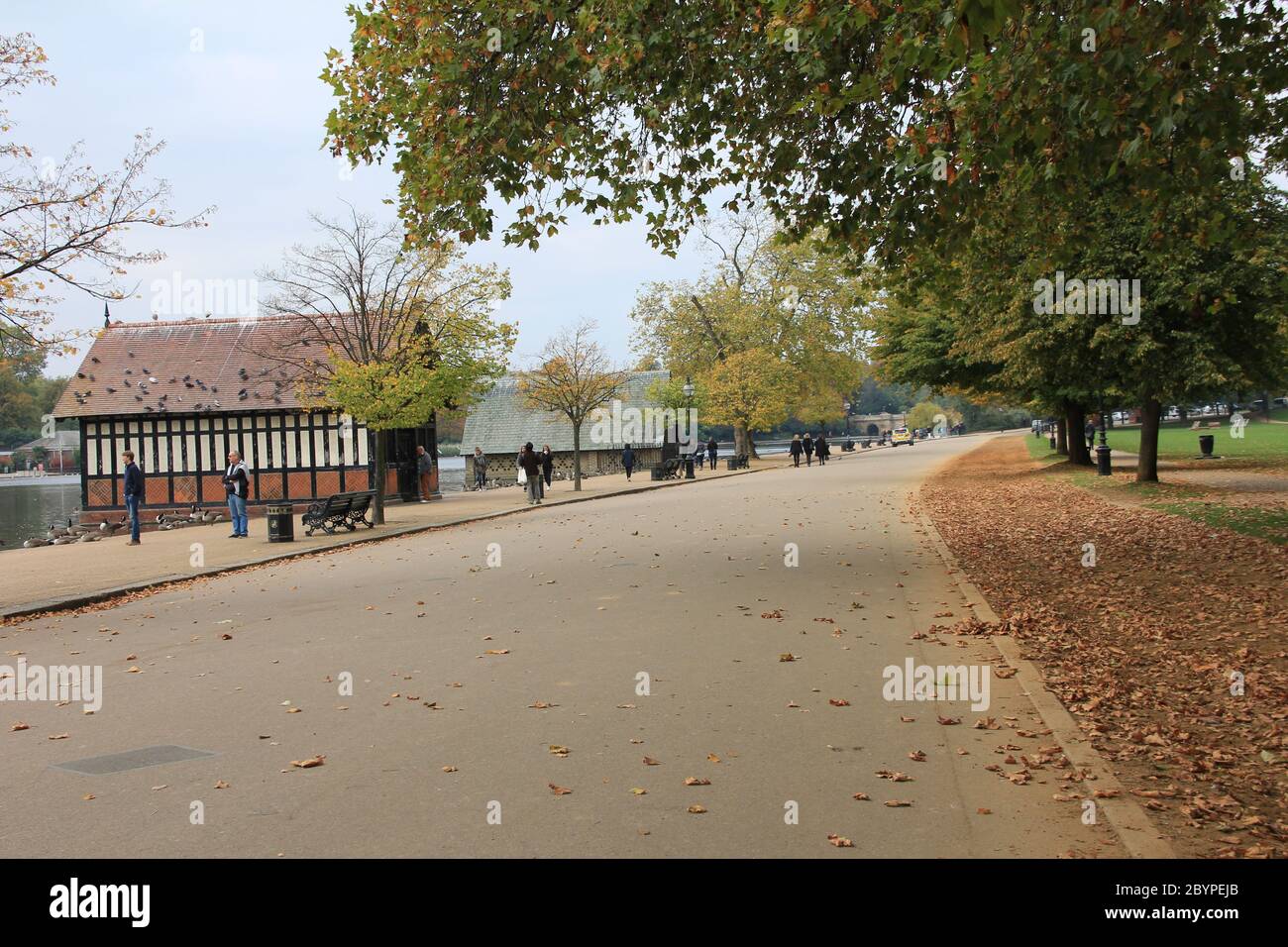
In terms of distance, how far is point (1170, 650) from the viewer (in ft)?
26.9

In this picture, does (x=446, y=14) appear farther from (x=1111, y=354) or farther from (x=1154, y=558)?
(x=1111, y=354)

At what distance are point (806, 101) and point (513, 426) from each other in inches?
2208

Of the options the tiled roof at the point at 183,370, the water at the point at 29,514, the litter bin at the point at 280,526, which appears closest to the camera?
the litter bin at the point at 280,526

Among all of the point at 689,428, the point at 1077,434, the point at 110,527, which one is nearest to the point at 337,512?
the point at 110,527

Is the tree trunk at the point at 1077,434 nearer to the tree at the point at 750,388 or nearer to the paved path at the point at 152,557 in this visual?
the paved path at the point at 152,557

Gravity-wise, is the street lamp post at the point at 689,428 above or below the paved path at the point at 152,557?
above

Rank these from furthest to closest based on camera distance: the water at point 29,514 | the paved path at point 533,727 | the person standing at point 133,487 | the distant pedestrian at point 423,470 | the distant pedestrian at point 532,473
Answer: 1. the distant pedestrian at point 423,470
2. the water at point 29,514
3. the distant pedestrian at point 532,473
4. the person standing at point 133,487
5. the paved path at point 533,727

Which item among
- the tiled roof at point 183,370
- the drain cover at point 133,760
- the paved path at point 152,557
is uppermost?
the tiled roof at point 183,370

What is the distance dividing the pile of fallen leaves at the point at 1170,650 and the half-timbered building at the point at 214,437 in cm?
2371

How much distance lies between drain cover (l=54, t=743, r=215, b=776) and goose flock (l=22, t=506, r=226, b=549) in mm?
26354

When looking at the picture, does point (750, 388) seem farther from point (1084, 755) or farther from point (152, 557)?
point (1084, 755)

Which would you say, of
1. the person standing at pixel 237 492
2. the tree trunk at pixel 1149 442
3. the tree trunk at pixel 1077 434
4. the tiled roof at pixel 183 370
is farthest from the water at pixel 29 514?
the tree trunk at pixel 1077 434

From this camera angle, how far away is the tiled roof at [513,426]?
63.4m
